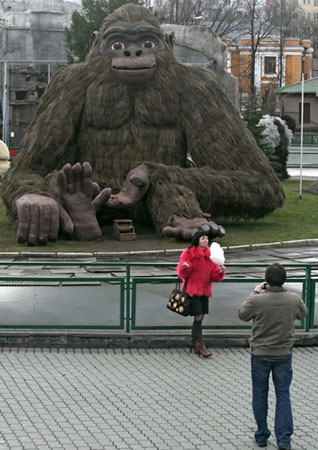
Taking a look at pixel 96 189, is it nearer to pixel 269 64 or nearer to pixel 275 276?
pixel 275 276

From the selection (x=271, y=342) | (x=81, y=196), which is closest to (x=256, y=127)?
(x=81, y=196)

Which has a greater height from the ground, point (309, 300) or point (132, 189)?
point (132, 189)

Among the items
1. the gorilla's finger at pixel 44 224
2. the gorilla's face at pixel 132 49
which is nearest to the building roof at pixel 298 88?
the gorilla's face at pixel 132 49

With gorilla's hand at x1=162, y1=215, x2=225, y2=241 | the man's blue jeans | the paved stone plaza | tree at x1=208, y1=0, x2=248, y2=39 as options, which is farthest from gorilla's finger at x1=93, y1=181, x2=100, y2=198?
tree at x1=208, y1=0, x2=248, y2=39

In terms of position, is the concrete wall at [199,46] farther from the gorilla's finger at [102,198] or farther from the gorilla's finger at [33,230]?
the gorilla's finger at [33,230]

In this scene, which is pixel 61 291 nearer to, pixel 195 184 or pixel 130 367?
pixel 130 367

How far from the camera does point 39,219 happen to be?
50.1 feet

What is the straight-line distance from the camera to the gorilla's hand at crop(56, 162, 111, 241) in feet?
49.8

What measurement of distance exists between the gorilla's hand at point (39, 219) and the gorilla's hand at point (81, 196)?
0.78 feet

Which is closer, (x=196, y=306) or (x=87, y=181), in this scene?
(x=196, y=306)

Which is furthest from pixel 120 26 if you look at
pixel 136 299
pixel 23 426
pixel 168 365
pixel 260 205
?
pixel 23 426

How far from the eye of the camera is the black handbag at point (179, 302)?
938 cm

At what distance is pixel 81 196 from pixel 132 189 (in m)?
0.98

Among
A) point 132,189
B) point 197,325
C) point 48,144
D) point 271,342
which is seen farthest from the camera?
point 48,144
